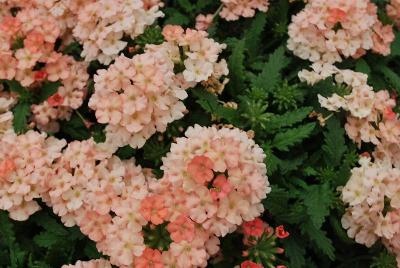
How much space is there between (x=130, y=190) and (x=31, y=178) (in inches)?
22.1

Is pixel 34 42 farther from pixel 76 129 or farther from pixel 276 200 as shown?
pixel 276 200

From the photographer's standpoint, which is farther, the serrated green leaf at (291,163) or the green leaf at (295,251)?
the serrated green leaf at (291,163)

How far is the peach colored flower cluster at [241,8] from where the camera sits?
4.27 m

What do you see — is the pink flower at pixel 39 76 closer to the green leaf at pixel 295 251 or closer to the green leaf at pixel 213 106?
the green leaf at pixel 213 106

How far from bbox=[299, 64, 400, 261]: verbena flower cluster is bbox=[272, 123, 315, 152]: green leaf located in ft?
0.79

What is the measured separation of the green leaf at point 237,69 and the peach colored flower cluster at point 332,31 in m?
0.42

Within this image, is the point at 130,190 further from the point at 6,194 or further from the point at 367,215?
the point at 367,215

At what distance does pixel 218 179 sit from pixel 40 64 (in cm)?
172

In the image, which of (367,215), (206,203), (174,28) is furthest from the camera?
(174,28)

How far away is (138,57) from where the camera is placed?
3438 mm

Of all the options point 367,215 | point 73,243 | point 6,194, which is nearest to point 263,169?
point 367,215

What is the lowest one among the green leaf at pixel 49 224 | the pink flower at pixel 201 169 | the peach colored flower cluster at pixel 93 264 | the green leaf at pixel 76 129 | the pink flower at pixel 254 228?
the green leaf at pixel 49 224

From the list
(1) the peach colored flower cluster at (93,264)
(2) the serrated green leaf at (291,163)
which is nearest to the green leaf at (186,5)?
(2) the serrated green leaf at (291,163)

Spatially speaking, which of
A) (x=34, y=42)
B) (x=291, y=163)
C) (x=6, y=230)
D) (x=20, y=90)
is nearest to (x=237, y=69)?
(x=291, y=163)
